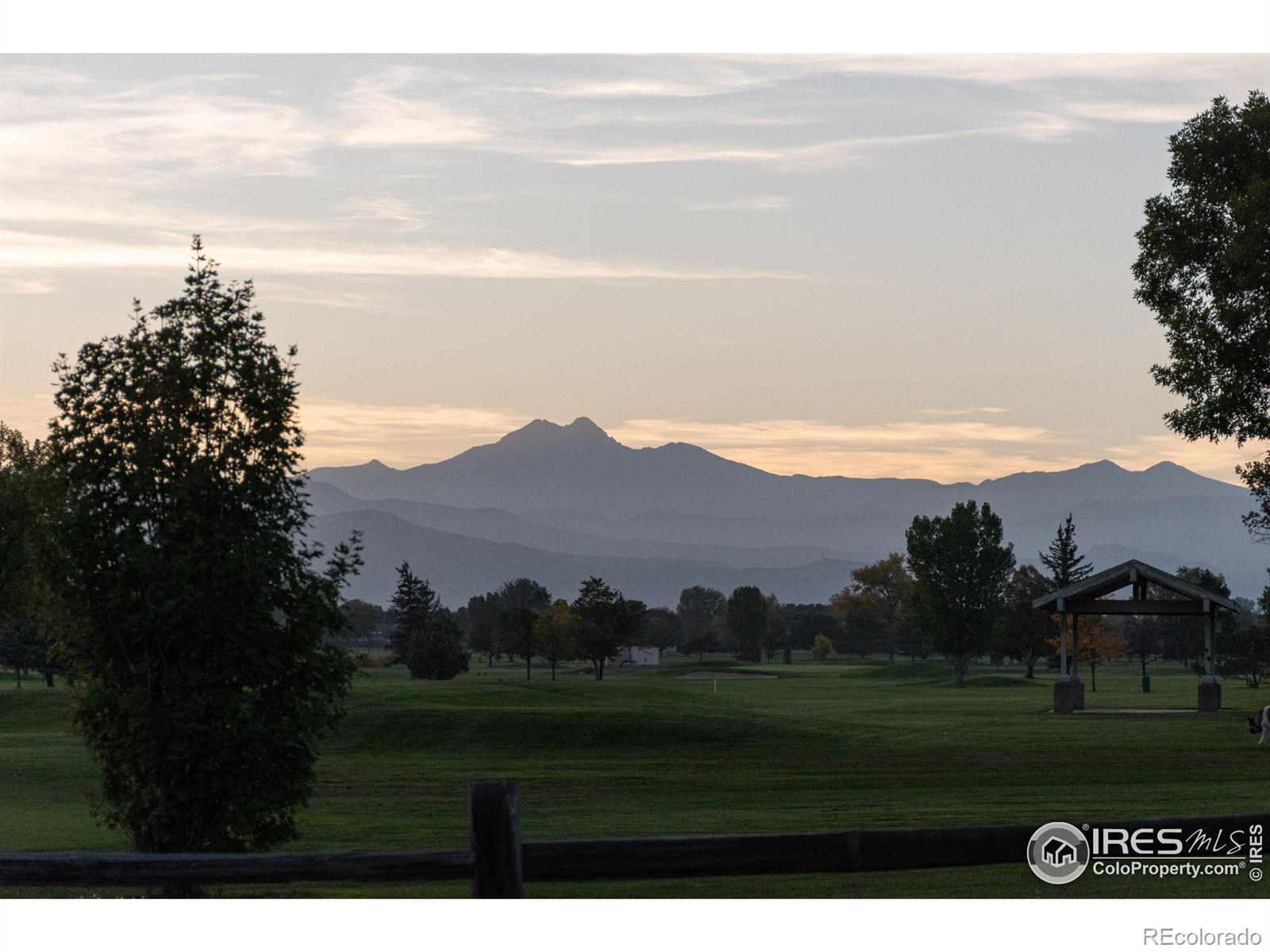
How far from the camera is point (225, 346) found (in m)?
14.8

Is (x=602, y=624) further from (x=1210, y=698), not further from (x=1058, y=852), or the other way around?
(x=1058, y=852)

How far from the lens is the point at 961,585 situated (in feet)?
287

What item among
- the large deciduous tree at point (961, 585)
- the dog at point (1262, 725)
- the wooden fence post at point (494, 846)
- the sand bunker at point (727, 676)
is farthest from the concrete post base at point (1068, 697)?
the sand bunker at point (727, 676)

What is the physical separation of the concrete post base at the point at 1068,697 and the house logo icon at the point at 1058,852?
42.3 metres

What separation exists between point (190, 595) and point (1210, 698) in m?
44.5

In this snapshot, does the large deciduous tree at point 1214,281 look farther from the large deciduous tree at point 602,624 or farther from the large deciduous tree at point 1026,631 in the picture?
the large deciduous tree at point 602,624

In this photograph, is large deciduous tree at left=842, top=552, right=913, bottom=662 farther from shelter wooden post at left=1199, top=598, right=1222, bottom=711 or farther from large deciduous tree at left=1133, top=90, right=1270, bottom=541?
large deciduous tree at left=1133, top=90, right=1270, bottom=541

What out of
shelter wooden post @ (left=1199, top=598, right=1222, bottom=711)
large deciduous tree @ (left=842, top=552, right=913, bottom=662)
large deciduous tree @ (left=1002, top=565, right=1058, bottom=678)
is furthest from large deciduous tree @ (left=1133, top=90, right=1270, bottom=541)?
large deciduous tree @ (left=842, top=552, right=913, bottom=662)

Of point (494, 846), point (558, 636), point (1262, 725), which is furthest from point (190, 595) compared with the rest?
point (558, 636)

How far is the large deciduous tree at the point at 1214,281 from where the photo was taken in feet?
103

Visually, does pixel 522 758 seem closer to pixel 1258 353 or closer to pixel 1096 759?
pixel 1096 759

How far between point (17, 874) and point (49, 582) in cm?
618

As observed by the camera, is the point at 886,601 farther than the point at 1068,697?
Yes
